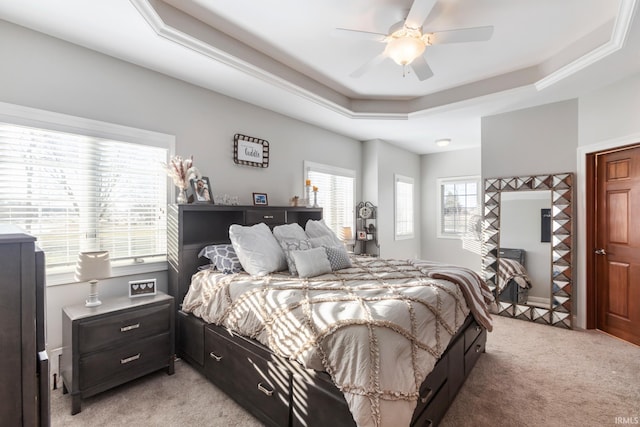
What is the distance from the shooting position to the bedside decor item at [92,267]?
7.06 feet

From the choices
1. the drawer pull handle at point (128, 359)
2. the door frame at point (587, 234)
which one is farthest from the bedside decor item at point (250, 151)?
the door frame at point (587, 234)

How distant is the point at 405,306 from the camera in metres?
1.71

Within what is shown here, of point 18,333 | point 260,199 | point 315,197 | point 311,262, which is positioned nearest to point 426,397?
point 311,262

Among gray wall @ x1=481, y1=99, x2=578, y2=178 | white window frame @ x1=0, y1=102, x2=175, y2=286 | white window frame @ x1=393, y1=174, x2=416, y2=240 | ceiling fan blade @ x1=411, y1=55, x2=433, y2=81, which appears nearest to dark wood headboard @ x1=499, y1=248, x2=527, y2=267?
gray wall @ x1=481, y1=99, x2=578, y2=178

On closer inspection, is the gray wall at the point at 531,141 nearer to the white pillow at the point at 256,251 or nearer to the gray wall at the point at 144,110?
the gray wall at the point at 144,110

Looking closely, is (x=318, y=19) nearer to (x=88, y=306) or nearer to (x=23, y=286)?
(x=23, y=286)

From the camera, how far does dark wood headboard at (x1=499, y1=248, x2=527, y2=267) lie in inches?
158

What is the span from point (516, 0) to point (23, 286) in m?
3.29

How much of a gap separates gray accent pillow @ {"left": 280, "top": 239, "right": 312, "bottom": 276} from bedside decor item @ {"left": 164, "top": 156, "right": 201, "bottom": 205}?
1.05 meters

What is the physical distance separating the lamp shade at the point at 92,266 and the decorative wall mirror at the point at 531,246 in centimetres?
449

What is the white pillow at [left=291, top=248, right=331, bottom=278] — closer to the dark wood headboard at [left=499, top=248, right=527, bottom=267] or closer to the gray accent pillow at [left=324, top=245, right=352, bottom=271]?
the gray accent pillow at [left=324, top=245, right=352, bottom=271]

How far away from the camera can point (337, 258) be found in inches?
116

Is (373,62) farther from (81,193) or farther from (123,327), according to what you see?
(123,327)

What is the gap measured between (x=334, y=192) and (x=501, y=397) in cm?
354
